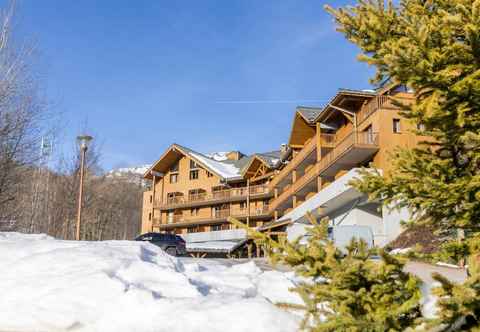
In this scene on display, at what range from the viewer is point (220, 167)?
57.1 meters

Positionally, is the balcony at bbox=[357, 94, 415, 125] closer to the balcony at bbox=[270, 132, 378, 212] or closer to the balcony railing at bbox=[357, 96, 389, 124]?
the balcony railing at bbox=[357, 96, 389, 124]

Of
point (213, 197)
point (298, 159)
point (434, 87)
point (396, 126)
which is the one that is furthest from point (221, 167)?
point (434, 87)

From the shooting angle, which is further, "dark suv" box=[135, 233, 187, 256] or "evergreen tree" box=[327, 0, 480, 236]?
"dark suv" box=[135, 233, 187, 256]

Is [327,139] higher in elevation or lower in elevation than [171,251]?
higher

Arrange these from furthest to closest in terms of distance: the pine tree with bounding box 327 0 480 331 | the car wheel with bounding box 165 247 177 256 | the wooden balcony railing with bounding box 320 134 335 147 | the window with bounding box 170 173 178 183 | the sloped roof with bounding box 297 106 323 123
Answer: the window with bounding box 170 173 178 183 → the sloped roof with bounding box 297 106 323 123 → the wooden balcony railing with bounding box 320 134 335 147 → the car wheel with bounding box 165 247 177 256 → the pine tree with bounding box 327 0 480 331

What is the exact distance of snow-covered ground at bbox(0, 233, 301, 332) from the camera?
5.42m

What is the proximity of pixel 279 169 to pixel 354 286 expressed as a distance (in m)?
47.2

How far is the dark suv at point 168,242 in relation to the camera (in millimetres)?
25859

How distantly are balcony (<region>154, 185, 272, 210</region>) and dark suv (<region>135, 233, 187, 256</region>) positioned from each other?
2474 cm

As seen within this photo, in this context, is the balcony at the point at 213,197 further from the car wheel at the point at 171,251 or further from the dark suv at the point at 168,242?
the car wheel at the point at 171,251

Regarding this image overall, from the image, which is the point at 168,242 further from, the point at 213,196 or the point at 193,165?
the point at 193,165

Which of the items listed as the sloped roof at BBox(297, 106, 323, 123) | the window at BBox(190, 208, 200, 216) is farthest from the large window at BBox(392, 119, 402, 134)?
the window at BBox(190, 208, 200, 216)

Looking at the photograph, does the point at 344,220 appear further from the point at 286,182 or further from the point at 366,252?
the point at 366,252

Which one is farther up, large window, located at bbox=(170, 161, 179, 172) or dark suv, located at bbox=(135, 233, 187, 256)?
large window, located at bbox=(170, 161, 179, 172)
